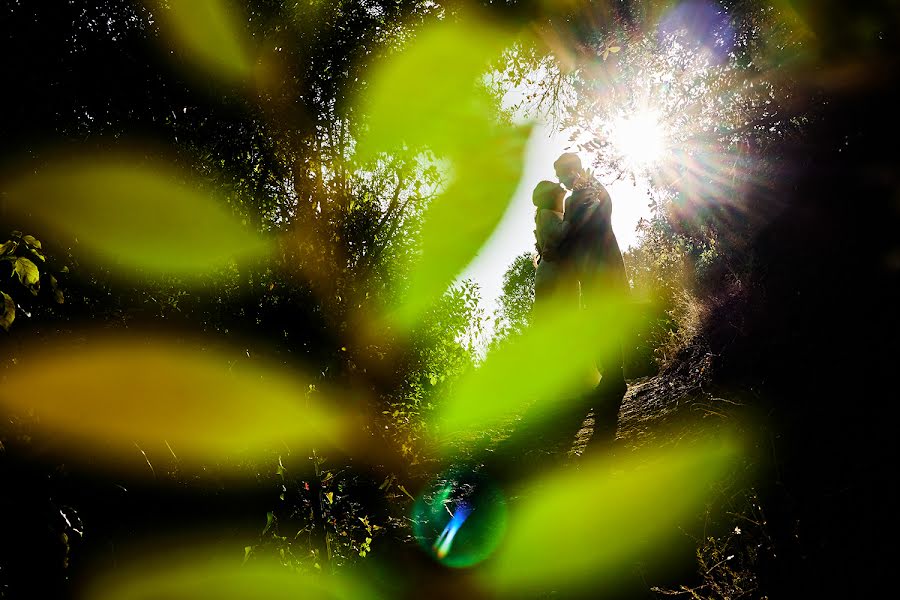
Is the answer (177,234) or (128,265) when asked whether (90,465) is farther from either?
(177,234)

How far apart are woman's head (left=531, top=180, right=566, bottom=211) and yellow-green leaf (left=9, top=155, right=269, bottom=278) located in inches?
143

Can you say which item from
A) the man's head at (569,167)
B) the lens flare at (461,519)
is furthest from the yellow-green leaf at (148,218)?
the man's head at (569,167)

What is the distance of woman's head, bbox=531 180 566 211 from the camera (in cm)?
572

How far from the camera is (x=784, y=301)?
4.59 meters

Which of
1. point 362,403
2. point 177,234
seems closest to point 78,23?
point 177,234

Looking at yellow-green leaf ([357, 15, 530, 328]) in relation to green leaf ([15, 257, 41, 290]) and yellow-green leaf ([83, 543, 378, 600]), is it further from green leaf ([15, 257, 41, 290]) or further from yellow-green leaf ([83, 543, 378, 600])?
green leaf ([15, 257, 41, 290])

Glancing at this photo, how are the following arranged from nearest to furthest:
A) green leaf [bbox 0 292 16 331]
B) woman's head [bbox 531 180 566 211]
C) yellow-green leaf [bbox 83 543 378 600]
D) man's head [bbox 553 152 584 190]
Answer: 1. green leaf [bbox 0 292 16 331]
2. yellow-green leaf [bbox 83 543 378 600]
3. man's head [bbox 553 152 584 190]
4. woman's head [bbox 531 180 566 211]

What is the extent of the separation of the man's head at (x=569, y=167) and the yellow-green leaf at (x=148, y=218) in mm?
3794

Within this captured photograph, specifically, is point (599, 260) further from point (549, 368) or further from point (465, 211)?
point (465, 211)

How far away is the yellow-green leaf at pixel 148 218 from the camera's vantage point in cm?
326

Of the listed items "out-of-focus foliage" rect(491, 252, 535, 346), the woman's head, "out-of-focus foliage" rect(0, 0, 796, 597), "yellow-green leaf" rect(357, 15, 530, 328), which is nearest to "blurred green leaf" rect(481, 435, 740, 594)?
"out-of-focus foliage" rect(0, 0, 796, 597)

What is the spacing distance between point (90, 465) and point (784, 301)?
582 centimetres

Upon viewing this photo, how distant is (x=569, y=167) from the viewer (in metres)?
5.54

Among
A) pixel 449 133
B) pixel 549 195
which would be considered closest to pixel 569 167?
pixel 549 195
